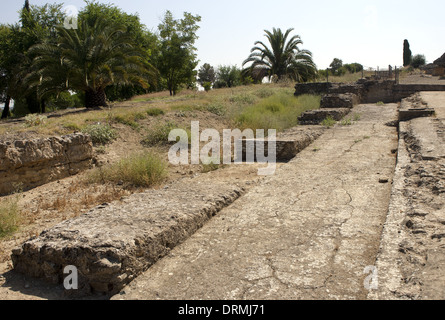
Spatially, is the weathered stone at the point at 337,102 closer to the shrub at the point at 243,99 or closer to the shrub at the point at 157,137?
the shrub at the point at 243,99

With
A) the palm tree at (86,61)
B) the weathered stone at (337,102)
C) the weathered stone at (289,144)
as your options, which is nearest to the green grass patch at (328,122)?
the weathered stone at (289,144)

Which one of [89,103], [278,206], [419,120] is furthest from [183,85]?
[278,206]

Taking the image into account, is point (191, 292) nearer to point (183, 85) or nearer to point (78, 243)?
point (78, 243)

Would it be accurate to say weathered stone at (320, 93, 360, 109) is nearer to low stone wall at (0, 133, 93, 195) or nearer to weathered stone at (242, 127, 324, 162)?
weathered stone at (242, 127, 324, 162)

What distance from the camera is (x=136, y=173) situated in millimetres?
5672

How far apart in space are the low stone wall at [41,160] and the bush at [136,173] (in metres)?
0.90

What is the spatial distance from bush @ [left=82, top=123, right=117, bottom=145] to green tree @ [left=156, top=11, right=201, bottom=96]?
2007 centimetres

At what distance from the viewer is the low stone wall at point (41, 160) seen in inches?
232

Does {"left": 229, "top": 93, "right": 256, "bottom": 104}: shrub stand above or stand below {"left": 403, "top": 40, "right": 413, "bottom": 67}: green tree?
below

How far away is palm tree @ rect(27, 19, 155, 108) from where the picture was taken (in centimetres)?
1204

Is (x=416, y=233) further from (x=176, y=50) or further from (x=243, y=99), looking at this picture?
(x=176, y=50)

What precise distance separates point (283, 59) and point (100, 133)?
1839cm

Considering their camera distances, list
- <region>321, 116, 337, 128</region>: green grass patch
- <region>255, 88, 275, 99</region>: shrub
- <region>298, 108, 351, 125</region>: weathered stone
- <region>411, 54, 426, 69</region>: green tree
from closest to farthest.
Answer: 1. <region>321, 116, 337, 128</region>: green grass patch
2. <region>298, 108, 351, 125</region>: weathered stone
3. <region>255, 88, 275, 99</region>: shrub
4. <region>411, 54, 426, 69</region>: green tree

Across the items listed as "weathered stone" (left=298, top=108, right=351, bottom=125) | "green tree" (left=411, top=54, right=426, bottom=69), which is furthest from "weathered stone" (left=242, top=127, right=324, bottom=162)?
"green tree" (left=411, top=54, right=426, bottom=69)
